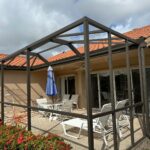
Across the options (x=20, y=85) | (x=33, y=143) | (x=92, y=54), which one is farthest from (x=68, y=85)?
(x=33, y=143)

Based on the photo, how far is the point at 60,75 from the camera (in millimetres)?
15922

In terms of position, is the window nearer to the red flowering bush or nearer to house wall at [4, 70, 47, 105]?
house wall at [4, 70, 47, 105]

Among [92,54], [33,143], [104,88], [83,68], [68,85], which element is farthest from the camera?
[68,85]

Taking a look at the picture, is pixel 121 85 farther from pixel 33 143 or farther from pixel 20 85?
pixel 33 143

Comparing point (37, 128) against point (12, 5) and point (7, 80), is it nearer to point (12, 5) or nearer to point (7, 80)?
point (7, 80)

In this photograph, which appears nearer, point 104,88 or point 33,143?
point 33,143

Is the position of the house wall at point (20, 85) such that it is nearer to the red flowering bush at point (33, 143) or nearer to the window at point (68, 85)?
the window at point (68, 85)

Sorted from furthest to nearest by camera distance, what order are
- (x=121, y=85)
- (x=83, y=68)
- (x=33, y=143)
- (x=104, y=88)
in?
1. (x=83, y=68)
2. (x=104, y=88)
3. (x=121, y=85)
4. (x=33, y=143)

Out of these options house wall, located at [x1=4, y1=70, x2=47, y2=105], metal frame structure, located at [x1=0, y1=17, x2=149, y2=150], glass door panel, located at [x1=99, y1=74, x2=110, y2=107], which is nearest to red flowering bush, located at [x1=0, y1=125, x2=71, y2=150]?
metal frame structure, located at [x1=0, y1=17, x2=149, y2=150]

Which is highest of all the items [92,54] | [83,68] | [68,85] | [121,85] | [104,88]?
[92,54]

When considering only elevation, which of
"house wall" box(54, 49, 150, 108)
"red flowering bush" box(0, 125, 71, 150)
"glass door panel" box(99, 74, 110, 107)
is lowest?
"red flowering bush" box(0, 125, 71, 150)

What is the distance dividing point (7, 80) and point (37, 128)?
6378mm

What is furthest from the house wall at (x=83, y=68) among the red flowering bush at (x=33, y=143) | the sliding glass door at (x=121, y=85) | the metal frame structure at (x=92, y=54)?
the red flowering bush at (x=33, y=143)

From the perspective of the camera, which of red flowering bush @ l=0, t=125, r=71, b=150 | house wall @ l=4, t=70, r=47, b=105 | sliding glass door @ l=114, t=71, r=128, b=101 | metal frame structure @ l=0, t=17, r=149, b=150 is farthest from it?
house wall @ l=4, t=70, r=47, b=105
